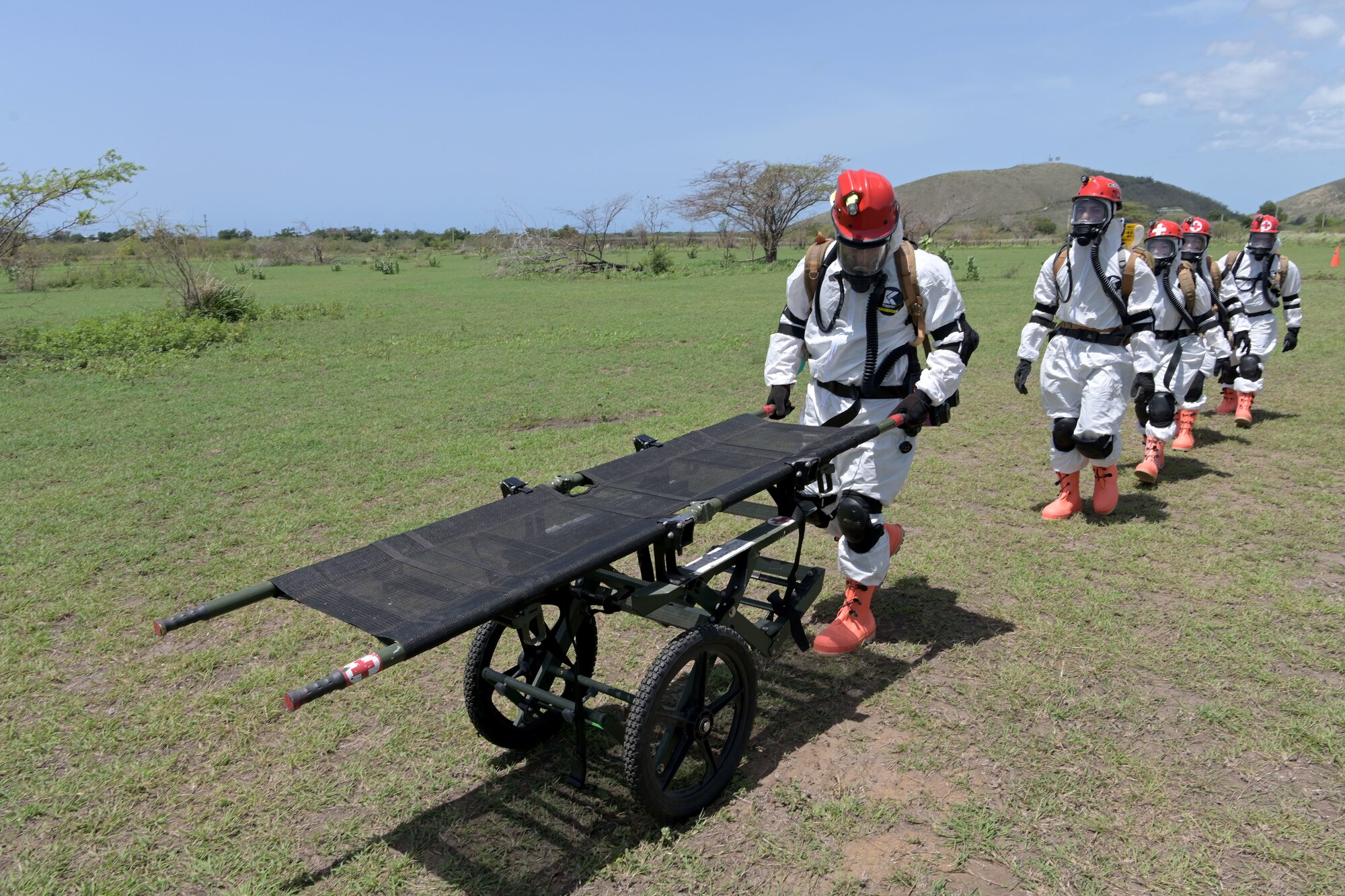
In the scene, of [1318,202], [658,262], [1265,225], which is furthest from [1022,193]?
[1265,225]

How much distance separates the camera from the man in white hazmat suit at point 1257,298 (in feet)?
28.5

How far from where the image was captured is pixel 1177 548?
17.8 ft

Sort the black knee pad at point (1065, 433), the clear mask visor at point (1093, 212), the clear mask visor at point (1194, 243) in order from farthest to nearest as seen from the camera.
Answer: the clear mask visor at point (1194, 243) → the black knee pad at point (1065, 433) → the clear mask visor at point (1093, 212)

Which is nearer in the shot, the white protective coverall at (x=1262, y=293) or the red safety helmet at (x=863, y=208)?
the red safety helmet at (x=863, y=208)

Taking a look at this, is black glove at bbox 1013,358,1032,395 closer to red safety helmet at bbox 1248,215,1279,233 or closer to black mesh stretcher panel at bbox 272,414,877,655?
black mesh stretcher panel at bbox 272,414,877,655

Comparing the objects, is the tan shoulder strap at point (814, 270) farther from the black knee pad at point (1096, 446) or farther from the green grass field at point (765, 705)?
the black knee pad at point (1096, 446)

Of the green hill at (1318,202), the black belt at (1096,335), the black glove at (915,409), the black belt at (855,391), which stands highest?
the green hill at (1318,202)

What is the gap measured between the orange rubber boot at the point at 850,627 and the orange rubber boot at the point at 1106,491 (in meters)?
2.68

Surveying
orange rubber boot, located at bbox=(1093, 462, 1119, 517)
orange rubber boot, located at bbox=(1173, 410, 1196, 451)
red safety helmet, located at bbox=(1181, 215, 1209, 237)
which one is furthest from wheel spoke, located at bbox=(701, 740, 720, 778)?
red safety helmet, located at bbox=(1181, 215, 1209, 237)

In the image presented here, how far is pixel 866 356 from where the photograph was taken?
4.12m

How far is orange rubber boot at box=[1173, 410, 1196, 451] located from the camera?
7.89m

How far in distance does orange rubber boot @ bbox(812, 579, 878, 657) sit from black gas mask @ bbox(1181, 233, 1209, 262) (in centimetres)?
574

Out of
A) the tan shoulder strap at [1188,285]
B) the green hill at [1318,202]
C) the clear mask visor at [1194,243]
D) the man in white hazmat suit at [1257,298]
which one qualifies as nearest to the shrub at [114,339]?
the tan shoulder strap at [1188,285]

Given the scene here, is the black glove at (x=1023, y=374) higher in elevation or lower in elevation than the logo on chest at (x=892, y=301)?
lower
